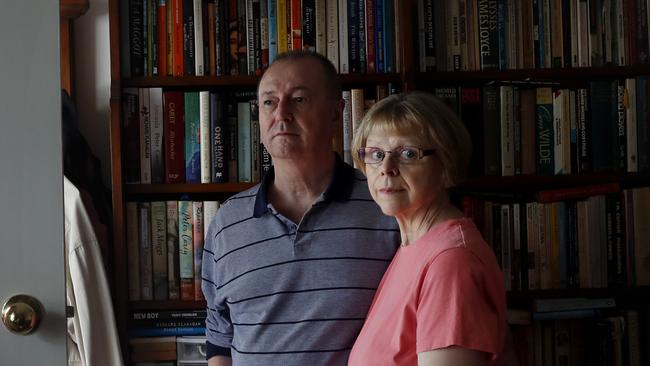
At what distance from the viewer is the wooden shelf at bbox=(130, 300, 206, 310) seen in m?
1.88

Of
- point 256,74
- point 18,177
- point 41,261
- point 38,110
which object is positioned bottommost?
point 41,261

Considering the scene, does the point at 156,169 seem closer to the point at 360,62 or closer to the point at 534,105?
the point at 360,62

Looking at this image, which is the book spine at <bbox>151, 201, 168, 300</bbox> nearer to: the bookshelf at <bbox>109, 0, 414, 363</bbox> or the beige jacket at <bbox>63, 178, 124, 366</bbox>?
the bookshelf at <bbox>109, 0, 414, 363</bbox>

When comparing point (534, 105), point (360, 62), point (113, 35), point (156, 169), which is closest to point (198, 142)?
point (156, 169)

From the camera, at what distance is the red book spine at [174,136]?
187 cm

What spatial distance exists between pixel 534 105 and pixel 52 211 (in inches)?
53.1

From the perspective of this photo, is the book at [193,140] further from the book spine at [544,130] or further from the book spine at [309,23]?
the book spine at [544,130]

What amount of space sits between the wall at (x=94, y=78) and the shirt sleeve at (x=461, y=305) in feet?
4.40

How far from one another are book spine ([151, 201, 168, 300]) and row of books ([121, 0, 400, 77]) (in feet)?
1.26

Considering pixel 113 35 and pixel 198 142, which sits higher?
pixel 113 35

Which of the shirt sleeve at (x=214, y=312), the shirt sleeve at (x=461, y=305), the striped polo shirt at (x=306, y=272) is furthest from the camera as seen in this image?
the shirt sleeve at (x=214, y=312)

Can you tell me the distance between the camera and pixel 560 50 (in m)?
1.89

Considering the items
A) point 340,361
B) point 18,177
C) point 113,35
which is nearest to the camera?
point 18,177

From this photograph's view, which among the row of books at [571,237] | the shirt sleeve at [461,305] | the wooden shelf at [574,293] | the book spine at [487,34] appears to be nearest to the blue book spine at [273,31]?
the book spine at [487,34]
